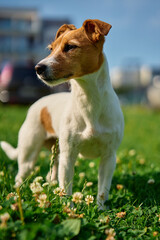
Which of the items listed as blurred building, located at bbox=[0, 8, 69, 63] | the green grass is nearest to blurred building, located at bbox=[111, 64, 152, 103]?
blurred building, located at bbox=[0, 8, 69, 63]

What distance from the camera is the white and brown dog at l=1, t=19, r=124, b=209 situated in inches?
98.0

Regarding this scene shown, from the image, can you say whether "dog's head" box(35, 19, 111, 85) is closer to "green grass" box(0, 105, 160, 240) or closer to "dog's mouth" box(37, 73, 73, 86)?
"dog's mouth" box(37, 73, 73, 86)

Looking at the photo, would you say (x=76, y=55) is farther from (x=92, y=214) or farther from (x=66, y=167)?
(x=92, y=214)

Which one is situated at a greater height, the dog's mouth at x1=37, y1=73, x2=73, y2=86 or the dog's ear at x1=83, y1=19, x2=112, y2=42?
the dog's ear at x1=83, y1=19, x2=112, y2=42

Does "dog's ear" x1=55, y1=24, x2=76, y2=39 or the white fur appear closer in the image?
the white fur

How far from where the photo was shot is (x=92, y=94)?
2.67m

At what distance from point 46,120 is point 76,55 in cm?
108

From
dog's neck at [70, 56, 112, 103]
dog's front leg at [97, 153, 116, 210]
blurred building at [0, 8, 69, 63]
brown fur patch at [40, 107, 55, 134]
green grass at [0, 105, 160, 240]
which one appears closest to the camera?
green grass at [0, 105, 160, 240]

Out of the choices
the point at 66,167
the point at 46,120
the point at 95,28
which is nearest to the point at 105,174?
the point at 66,167

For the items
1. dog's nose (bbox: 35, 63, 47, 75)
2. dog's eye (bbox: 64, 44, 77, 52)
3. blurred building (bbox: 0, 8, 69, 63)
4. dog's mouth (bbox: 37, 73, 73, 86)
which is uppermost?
dog's eye (bbox: 64, 44, 77, 52)

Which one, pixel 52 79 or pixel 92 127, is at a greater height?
pixel 52 79

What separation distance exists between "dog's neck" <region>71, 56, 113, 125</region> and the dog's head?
11 centimetres

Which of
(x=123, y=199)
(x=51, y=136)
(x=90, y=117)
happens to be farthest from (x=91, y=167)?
(x=90, y=117)

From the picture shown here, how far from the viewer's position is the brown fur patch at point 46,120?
3.32 m
